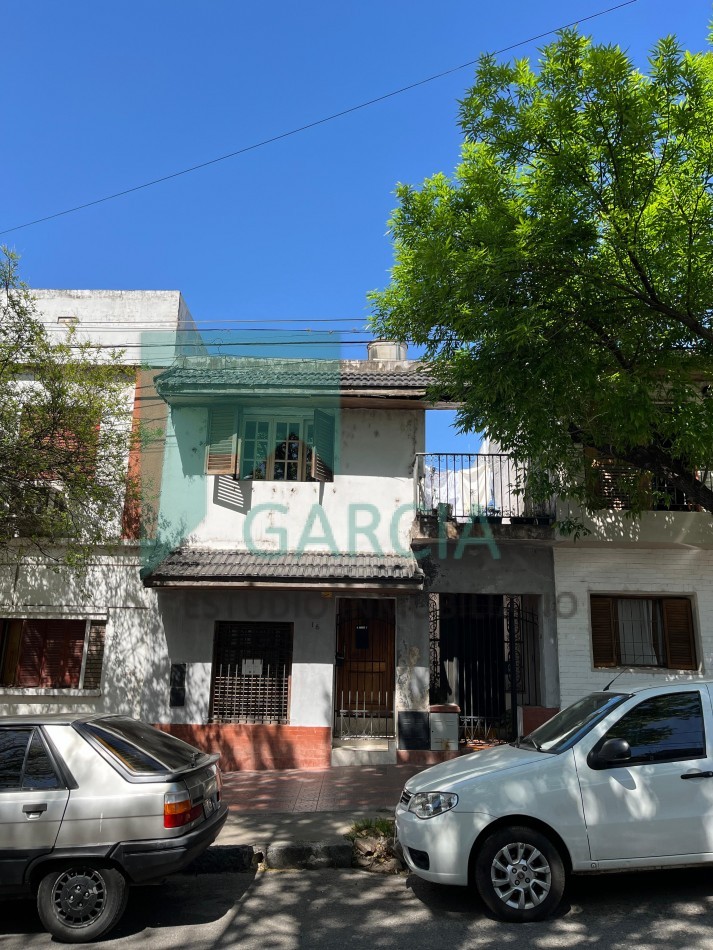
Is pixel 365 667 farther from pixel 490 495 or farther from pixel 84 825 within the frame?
pixel 84 825

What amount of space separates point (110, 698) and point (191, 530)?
307 centimetres

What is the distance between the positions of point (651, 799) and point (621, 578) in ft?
22.5

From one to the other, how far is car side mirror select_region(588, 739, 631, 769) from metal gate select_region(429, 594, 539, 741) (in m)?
6.85

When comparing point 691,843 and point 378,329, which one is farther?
point 378,329

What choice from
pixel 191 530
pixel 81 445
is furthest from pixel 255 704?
pixel 81 445

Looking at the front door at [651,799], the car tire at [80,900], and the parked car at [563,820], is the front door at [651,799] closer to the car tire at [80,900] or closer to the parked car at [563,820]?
the parked car at [563,820]

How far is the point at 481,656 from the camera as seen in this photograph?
12555 millimetres

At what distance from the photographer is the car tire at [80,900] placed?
15.5ft

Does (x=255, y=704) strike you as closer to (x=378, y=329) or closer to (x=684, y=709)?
(x=378, y=329)

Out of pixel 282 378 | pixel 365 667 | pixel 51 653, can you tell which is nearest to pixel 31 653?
pixel 51 653

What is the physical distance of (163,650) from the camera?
37.7ft

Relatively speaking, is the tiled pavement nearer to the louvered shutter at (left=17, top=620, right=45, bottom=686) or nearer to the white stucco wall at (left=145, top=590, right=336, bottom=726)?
the white stucco wall at (left=145, top=590, right=336, bottom=726)

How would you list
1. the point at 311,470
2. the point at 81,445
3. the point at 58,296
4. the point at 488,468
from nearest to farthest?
the point at 81,445 < the point at 311,470 < the point at 488,468 < the point at 58,296

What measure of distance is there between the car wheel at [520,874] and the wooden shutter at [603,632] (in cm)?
688
